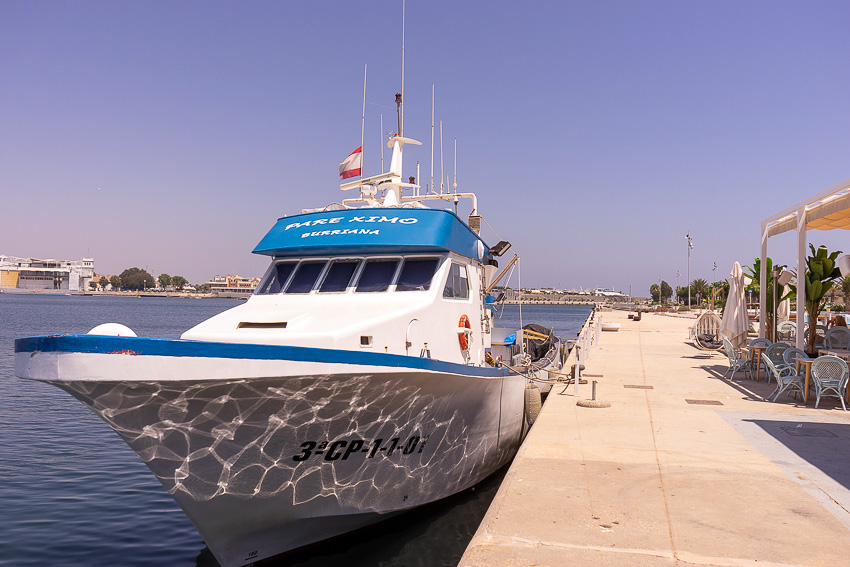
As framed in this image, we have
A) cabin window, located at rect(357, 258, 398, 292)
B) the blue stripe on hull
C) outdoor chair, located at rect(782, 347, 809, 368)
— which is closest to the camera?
the blue stripe on hull

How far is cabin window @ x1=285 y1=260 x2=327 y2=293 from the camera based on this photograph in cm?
815

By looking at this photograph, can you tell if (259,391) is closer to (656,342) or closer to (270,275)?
(270,275)

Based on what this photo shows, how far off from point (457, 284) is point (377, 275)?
123cm

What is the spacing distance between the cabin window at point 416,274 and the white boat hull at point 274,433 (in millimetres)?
1270

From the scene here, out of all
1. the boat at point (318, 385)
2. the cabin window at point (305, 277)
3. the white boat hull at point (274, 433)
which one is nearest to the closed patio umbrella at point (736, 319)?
the boat at point (318, 385)

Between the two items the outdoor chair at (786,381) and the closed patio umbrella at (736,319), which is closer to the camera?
the outdoor chair at (786,381)

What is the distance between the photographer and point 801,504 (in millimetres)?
5641

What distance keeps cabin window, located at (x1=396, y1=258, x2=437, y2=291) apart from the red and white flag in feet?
10.8

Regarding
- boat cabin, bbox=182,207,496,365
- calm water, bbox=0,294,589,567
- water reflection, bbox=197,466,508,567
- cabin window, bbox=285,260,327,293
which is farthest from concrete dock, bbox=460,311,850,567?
cabin window, bbox=285,260,327,293

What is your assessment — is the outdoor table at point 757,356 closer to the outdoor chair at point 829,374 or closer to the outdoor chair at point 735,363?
the outdoor chair at point 735,363

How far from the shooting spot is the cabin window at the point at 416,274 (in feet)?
26.0

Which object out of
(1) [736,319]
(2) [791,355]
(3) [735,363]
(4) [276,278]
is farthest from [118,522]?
(1) [736,319]

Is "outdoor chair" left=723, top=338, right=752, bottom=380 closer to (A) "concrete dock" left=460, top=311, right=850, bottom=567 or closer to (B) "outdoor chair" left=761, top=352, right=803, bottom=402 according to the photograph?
(B) "outdoor chair" left=761, top=352, right=803, bottom=402

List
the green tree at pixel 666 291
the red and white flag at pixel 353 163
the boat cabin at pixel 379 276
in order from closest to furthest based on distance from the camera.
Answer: the boat cabin at pixel 379 276 < the red and white flag at pixel 353 163 < the green tree at pixel 666 291
